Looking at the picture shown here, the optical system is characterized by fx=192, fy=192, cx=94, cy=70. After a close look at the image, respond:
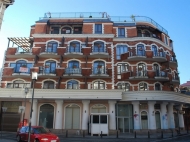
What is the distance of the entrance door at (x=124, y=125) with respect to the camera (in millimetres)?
27281

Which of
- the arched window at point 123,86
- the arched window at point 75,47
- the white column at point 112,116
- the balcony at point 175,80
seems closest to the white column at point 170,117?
the balcony at point 175,80

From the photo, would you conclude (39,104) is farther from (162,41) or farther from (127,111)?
(162,41)

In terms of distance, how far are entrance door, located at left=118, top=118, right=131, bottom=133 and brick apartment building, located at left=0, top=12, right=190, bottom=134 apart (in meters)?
0.11

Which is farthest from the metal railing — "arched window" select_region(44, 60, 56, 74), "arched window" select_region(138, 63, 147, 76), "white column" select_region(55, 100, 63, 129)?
"arched window" select_region(138, 63, 147, 76)

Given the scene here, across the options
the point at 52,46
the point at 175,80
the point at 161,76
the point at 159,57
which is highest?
the point at 52,46

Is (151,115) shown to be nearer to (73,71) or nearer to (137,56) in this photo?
(137,56)

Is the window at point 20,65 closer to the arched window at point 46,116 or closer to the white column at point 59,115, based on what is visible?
the arched window at point 46,116

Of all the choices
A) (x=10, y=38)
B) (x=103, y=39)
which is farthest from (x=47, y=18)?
(x=103, y=39)

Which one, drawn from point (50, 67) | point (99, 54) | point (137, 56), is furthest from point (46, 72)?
point (137, 56)

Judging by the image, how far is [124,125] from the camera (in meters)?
27.5

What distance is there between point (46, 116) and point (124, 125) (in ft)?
36.3

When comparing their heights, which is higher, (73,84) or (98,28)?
(98,28)

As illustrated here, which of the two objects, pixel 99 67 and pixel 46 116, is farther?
pixel 99 67

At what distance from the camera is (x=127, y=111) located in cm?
2780
